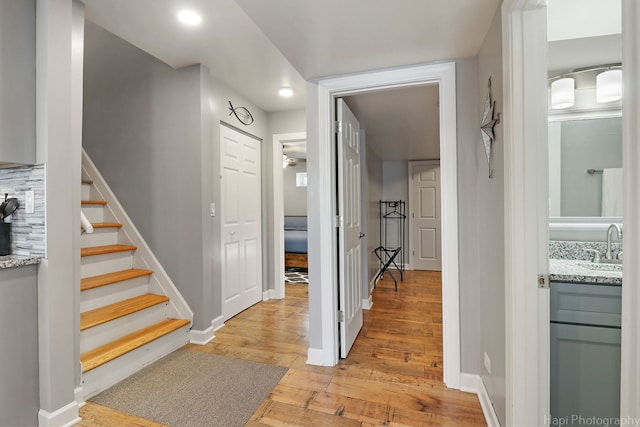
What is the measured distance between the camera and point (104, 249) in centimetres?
255

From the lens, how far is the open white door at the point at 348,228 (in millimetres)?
2328

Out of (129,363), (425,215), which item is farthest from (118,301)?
(425,215)

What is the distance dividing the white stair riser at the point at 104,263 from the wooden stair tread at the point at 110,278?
0.04 metres

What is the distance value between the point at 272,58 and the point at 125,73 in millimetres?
1491

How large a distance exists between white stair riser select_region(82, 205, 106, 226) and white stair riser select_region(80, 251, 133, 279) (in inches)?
18.1

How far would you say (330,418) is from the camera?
5.46 feet

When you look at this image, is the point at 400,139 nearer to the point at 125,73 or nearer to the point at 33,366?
the point at 125,73

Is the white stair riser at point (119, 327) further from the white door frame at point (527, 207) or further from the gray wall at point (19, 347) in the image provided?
the white door frame at point (527, 207)

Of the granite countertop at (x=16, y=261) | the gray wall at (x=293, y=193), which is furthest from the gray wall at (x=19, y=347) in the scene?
the gray wall at (x=293, y=193)

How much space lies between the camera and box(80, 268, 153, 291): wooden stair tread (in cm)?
219

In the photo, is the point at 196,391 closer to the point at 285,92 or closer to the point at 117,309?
the point at 117,309

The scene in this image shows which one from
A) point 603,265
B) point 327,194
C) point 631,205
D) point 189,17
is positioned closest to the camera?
point 631,205

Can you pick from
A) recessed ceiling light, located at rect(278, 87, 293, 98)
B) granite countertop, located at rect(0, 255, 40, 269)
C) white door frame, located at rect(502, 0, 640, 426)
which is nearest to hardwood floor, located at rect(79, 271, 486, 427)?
white door frame, located at rect(502, 0, 640, 426)

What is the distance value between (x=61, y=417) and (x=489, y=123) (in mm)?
2725
